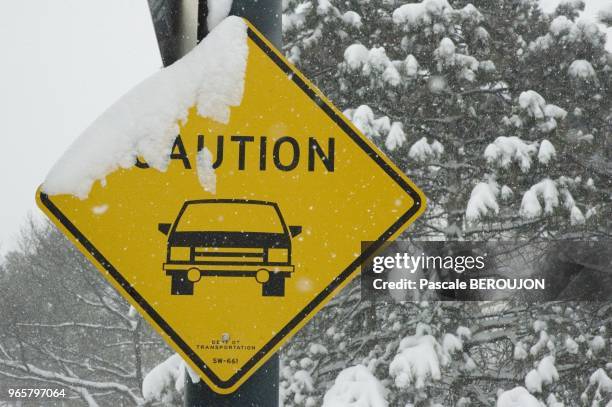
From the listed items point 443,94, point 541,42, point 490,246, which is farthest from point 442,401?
point 541,42

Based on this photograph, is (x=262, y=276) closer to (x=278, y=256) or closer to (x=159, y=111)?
(x=278, y=256)

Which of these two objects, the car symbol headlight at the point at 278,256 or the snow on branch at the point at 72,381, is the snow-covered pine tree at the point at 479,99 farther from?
the snow on branch at the point at 72,381

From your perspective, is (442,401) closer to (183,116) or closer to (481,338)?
(481,338)

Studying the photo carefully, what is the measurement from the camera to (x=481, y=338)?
31.5 feet

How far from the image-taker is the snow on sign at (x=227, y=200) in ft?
5.48

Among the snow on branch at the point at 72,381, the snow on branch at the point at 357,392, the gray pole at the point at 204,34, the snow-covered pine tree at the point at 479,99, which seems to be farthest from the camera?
the snow on branch at the point at 72,381

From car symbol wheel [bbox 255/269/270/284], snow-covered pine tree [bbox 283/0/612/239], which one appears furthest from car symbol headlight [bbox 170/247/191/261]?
snow-covered pine tree [bbox 283/0/612/239]

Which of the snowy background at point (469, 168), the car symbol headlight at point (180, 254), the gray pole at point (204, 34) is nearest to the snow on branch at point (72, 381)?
the snowy background at point (469, 168)

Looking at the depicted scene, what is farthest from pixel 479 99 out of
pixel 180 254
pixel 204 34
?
pixel 180 254

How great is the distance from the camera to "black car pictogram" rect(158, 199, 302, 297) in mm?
1680

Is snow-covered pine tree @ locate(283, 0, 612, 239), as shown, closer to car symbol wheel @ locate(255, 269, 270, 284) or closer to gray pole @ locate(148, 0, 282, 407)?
gray pole @ locate(148, 0, 282, 407)

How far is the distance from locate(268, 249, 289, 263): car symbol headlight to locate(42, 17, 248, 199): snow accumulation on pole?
1.27 feet

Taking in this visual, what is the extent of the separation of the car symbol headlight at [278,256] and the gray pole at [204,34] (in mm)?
258

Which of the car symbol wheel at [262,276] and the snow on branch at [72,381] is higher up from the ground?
the car symbol wheel at [262,276]
